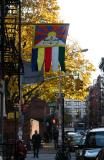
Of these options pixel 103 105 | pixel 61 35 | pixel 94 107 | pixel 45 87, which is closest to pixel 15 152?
pixel 61 35

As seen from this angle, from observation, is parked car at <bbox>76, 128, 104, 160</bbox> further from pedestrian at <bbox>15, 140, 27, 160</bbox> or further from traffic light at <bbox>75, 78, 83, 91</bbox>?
Result: traffic light at <bbox>75, 78, 83, 91</bbox>

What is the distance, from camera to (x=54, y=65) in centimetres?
2770

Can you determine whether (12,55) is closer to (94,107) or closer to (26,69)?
(26,69)

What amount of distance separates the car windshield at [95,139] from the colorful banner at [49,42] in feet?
15.4

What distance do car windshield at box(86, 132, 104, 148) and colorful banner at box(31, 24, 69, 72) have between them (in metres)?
4.69

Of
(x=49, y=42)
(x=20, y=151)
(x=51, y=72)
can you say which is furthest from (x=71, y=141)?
(x=49, y=42)

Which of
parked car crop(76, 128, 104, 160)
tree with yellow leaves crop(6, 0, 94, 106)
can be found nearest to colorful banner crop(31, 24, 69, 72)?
parked car crop(76, 128, 104, 160)

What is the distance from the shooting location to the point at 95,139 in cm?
2188

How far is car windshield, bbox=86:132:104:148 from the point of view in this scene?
2159 cm

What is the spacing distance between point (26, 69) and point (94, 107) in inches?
6467

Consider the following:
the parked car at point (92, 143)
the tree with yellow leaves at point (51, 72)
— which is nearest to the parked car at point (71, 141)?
the tree with yellow leaves at point (51, 72)

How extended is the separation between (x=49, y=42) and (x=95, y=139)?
518 cm

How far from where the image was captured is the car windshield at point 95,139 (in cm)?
2159

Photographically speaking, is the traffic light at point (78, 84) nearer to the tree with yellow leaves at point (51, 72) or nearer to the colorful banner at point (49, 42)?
the tree with yellow leaves at point (51, 72)
